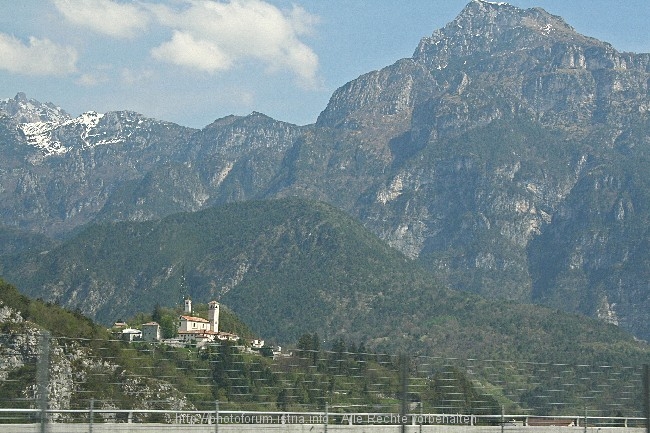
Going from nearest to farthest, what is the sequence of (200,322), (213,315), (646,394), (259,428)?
(646,394) < (259,428) < (200,322) < (213,315)

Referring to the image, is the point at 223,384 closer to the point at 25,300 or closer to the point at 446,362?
the point at 446,362

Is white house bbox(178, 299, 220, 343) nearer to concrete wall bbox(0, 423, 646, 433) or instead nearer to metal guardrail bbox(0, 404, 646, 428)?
metal guardrail bbox(0, 404, 646, 428)

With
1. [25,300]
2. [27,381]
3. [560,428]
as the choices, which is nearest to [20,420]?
[27,381]

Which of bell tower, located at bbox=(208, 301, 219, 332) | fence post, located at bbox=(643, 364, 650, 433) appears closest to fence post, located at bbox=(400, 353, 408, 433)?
fence post, located at bbox=(643, 364, 650, 433)

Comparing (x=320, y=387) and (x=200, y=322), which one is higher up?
(x=200, y=322)

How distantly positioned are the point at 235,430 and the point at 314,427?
1.63m

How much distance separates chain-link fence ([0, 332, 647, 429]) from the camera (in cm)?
1920

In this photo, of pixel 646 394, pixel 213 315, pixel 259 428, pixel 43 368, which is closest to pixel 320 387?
pixel 259 428

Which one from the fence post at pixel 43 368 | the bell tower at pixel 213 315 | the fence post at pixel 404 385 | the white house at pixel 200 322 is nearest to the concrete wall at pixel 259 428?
the fence post at pixel 43 368

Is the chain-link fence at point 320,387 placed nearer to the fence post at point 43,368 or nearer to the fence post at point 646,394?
the fence post at point 646,394

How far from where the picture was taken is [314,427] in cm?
1977

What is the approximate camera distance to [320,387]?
21.2 metres

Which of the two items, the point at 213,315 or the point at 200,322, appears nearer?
the point at 200,322

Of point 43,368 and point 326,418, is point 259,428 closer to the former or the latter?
point 326,418
